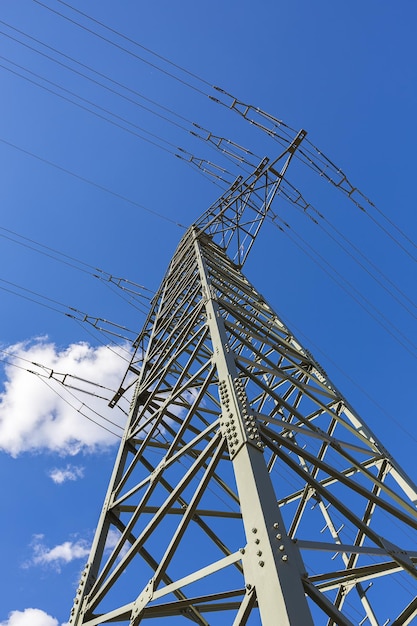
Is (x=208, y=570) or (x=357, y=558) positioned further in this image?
(x=357, y=558)

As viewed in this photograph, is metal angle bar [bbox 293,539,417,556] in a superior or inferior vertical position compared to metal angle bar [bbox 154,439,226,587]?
inferior

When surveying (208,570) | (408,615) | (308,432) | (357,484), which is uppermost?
(308,432)

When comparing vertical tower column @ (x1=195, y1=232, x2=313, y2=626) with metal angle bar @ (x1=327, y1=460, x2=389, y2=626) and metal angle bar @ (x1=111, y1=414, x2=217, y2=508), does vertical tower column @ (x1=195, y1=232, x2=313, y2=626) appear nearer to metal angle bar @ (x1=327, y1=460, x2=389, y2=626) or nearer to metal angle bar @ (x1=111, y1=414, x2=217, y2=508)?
metal angle bar @ (x1=111, y1=414, x2=217, y2=508)

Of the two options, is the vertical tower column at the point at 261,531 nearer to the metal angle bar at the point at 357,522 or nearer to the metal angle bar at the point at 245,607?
the metal angle bar at the point at 245,607

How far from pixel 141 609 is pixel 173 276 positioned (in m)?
10.00

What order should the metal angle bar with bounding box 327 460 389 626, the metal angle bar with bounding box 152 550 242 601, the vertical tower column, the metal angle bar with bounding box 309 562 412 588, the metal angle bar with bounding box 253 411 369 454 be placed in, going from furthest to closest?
the metal angle bar with bounding box 327 460 389 626
the metal angle bar with bounding box 253 411 369 454
the metal angle bar with bounding box 309 562 412 588
the metal angle bar with bounding box 152 550 242 601
the vertical tower column

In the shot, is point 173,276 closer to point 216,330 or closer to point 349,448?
point 216,330

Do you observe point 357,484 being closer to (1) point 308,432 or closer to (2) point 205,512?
(1) point 308,432

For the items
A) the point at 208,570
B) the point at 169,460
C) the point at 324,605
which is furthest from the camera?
the point at 169,460

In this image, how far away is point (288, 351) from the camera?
7.87 meters

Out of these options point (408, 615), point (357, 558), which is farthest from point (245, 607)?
point (357, 558)

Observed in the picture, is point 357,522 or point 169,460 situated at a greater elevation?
point 169,460

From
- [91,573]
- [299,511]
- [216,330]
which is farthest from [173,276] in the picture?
[91,573]

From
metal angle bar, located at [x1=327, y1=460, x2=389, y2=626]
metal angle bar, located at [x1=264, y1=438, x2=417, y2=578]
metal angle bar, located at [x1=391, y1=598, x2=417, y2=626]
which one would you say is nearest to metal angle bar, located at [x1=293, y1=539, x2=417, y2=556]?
metal angle bar, located at [x1=264, y1=438, x2=417, y2=578]
